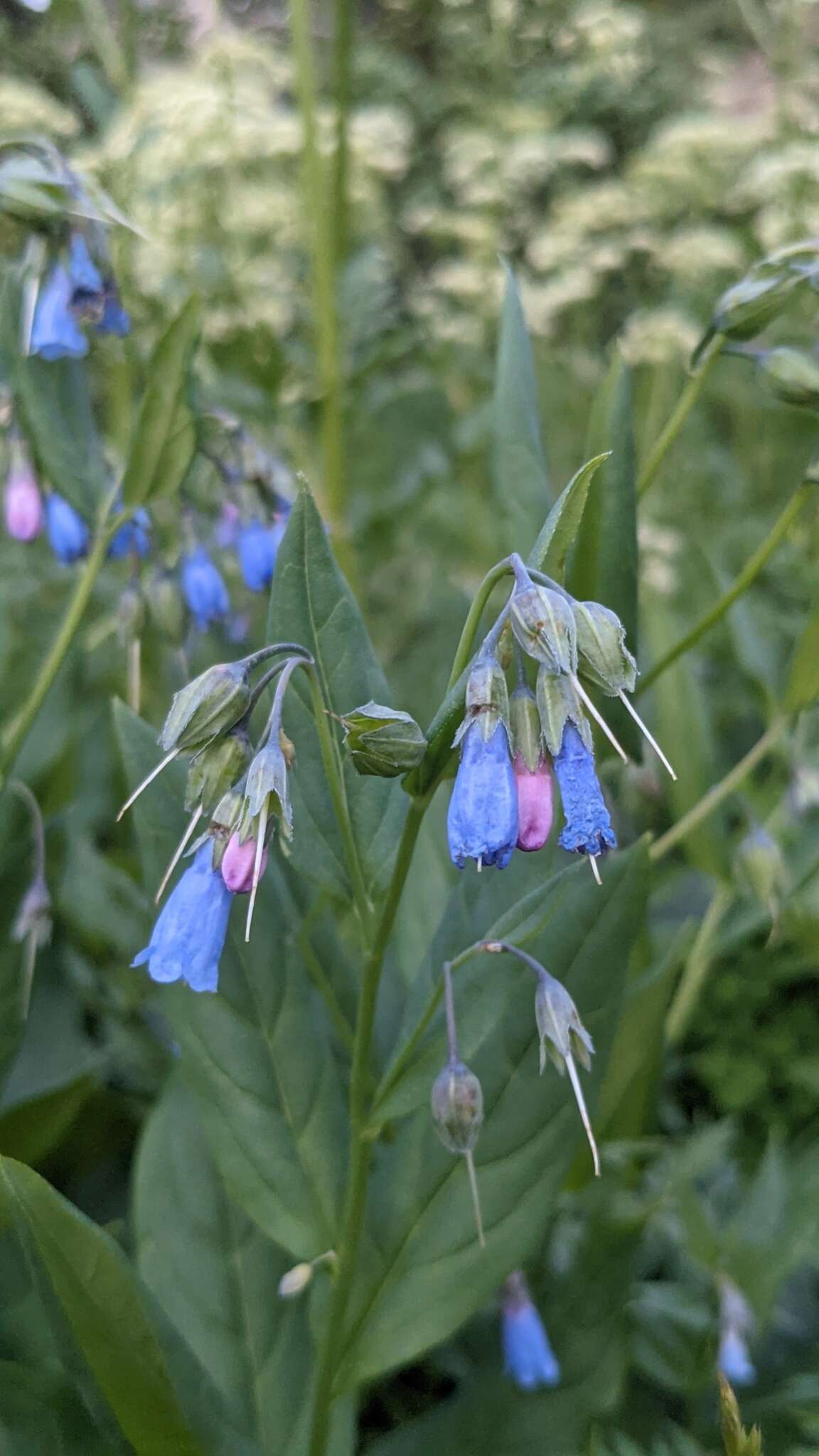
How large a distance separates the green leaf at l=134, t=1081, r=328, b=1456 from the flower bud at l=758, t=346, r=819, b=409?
87 centimetres

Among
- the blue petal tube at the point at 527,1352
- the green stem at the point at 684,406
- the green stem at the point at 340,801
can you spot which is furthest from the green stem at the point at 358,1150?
the green stem at the point at 684,406

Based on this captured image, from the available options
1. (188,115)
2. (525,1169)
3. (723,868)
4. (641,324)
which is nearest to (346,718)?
(525,1169)

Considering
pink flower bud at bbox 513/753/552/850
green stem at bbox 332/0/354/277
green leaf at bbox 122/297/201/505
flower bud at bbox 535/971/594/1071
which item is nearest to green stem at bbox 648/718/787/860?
flower bud at bbox 535/971/594/1071

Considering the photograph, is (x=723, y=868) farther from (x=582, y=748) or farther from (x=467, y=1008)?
(x=582, y=748)

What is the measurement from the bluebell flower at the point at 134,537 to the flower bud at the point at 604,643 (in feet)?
2.13

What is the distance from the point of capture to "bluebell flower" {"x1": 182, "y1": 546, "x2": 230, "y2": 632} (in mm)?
1227

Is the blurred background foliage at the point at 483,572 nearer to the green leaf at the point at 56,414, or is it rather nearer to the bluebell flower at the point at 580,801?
the green leaf at the point at 56,414

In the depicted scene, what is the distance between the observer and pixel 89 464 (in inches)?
48.2

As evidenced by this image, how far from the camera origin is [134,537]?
1.24 m

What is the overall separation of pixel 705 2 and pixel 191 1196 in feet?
25.5

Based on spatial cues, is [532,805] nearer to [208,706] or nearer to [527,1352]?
[208,706]

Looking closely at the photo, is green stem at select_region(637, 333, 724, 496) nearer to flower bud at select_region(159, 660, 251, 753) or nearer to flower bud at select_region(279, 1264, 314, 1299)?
flower bud at select_region(159, 660, 251, 753)

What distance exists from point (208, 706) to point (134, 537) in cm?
55

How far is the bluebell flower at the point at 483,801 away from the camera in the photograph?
665 mm
